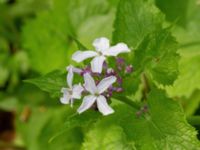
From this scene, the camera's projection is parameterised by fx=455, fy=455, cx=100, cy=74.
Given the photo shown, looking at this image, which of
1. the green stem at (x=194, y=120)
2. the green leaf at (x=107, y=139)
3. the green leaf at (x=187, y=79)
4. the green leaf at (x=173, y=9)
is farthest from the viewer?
the green leaf at (x=173, y=9)

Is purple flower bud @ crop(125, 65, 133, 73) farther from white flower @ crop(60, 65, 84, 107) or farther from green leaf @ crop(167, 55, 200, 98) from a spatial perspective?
green leaf @ crop(167, 55, 200, 98)

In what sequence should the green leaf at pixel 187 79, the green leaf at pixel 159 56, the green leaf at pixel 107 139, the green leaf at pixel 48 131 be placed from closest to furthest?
1. the green leaf at pixel 159 56
2. the green leaf at pixel 107 139
3. the green leaf at pixel 187 79
4. the green leaf at pixel 48 131

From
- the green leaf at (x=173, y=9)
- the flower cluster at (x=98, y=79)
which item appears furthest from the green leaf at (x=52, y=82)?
the green leaf at (x=173, y=9)

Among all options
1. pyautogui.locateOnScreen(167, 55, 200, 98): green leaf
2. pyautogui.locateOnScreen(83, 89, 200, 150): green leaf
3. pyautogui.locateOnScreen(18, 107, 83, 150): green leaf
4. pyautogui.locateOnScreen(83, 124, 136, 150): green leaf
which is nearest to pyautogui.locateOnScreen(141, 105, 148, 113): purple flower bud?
pyautogui.locateOnScreen(83, 89, 200, 150): green leaf

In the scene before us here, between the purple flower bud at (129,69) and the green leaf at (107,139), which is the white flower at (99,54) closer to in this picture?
the purple flower bud at (129,69)

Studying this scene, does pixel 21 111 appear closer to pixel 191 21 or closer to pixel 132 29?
pixel 191 21

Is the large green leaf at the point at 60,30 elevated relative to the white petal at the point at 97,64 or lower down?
elevated
